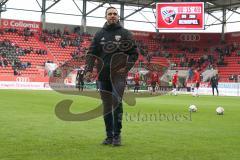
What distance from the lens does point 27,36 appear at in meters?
51.7

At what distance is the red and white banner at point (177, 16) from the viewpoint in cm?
4600

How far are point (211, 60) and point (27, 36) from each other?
845 inches

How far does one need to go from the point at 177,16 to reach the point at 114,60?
39.9m

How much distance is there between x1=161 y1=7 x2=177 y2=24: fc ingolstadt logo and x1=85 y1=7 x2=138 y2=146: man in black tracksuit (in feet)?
130

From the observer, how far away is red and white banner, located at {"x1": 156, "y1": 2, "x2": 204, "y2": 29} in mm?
46000

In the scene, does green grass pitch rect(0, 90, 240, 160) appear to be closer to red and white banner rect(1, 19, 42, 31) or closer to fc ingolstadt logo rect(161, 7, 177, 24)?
fc ingolstadt logo rect(161, 7, 177, 24)

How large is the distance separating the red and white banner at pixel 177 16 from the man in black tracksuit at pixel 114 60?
129 ft

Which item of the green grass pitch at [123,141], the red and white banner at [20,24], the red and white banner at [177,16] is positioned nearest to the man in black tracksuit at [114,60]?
the green grass pitch at [123,141]

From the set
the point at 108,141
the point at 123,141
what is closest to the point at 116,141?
the point at 108,141

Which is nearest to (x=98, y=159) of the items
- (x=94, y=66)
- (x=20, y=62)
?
(x=94, y=66)

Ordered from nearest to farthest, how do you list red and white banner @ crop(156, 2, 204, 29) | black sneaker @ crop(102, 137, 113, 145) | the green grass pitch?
the green grass pitch → black sneaker @ crop(102, 137, 113, 145) → red and white banner @ crop(156, 2, 204, 29)

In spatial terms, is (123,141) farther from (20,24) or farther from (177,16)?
(20,24)

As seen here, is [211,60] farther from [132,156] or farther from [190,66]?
[132,156]

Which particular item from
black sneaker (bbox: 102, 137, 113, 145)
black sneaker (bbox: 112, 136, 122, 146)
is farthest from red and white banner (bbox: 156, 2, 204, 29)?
black sneaker (bbox: 112, 136, 122, 146)
